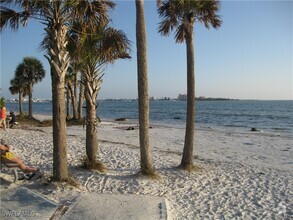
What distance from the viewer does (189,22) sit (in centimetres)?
936

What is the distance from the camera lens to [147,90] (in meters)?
8.12

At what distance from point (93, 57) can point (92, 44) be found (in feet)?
1.16

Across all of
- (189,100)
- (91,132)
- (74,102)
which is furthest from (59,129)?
(74,102)

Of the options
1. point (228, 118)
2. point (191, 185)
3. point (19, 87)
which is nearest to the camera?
point (191, 185)

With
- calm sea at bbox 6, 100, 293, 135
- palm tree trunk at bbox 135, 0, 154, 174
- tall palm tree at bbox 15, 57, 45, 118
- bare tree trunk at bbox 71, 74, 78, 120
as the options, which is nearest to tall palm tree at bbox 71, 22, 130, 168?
palm tree trunk at bbox 135, 0, 154, 174

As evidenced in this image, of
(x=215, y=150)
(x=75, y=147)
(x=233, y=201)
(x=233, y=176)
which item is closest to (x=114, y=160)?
(x=75, y=147)

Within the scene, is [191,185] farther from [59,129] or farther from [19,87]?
[19,87]

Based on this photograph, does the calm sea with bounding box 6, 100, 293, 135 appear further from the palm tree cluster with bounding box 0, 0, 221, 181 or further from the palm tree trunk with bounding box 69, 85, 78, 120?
the palm tree trunk with bounding box 69, 85, 78, 120

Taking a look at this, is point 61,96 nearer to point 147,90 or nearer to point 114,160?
point 147,90

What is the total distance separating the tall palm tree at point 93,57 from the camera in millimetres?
8719

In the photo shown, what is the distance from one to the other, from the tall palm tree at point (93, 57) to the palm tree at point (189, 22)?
164cm

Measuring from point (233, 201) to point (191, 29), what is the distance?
4.90 m

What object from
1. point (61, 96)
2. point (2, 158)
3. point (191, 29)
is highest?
point (191, 29)

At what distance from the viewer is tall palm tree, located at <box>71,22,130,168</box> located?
8.72 metres
